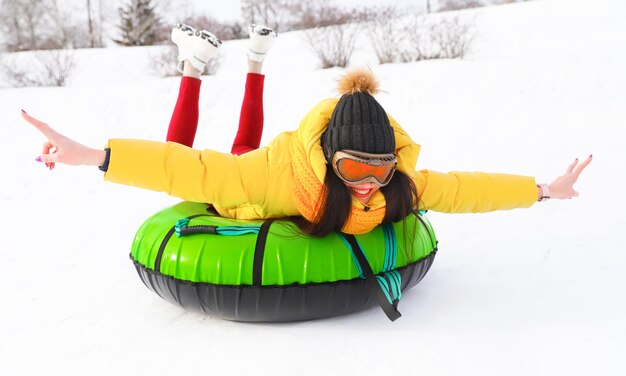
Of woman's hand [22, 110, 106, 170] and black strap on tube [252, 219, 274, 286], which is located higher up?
woman's hand [22, 110, 106, 170]

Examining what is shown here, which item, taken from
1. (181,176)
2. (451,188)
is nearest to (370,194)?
(451,188)

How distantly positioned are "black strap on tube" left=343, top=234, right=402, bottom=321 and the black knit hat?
407 millimetres

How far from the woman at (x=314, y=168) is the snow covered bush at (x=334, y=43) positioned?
295 inches

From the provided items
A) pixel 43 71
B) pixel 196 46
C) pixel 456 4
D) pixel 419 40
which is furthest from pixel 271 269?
pixel 456 4

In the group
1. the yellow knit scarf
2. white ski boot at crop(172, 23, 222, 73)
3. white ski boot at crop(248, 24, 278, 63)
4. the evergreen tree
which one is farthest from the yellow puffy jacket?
the evergreen tree

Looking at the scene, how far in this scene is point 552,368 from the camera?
79.4 inches

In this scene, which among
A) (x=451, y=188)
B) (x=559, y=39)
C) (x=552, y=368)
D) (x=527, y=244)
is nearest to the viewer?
(x=552, y=368)

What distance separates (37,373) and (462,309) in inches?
70.1

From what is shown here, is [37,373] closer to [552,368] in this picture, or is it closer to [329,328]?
[329,328]

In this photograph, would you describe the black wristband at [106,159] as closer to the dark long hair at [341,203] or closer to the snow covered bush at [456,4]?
the dark long hair at [341,203]

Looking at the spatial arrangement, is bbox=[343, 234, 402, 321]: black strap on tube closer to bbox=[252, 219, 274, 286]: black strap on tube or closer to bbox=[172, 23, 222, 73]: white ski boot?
bbox=[252, 219, 274, 286]: black strap on tube

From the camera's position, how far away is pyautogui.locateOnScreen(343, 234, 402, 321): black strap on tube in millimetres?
2326

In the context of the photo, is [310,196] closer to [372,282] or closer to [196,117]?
[372,282]

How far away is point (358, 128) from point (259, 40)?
1655mm
